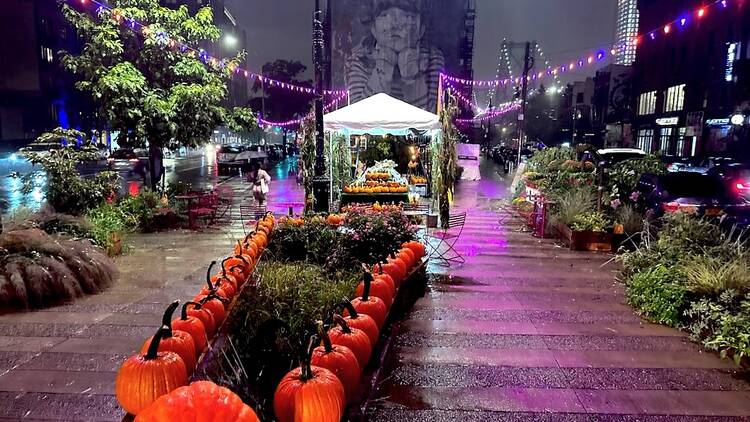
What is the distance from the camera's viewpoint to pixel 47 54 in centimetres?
3966

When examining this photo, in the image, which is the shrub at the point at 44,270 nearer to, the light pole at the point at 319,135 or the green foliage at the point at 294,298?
the green foliage at the point at 294,298

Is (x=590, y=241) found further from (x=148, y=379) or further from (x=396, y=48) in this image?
(x=396, y=48)

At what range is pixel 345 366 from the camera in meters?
3.22

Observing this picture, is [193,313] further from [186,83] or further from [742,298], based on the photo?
[186,83]

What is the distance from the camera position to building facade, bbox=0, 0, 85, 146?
36.5m

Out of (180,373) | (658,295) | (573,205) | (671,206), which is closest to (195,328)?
(180,373)

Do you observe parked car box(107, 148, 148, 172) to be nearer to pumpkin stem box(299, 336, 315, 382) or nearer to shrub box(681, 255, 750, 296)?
shrub box(681, 255, 750, 296)

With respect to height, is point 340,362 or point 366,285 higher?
point 366,285

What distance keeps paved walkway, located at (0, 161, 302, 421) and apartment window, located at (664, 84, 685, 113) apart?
37.1m

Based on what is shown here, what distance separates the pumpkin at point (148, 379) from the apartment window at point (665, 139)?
40.8m

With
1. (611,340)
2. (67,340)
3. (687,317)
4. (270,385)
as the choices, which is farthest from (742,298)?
(67,340)

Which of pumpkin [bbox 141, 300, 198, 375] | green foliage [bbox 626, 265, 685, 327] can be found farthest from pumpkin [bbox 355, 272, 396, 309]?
green foliage [bbox 626, 265, 685, 327]

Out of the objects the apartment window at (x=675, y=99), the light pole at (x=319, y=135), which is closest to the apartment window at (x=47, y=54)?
the light pole at (x=319, y=135)

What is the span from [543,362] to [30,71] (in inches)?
1809
